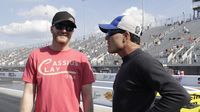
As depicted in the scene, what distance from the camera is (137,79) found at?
3.10 meters

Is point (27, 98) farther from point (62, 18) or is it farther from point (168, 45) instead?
point (168, 45)

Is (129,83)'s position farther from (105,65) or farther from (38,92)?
(105,65)

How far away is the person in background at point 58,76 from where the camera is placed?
363 centimetres

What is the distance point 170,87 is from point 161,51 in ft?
133

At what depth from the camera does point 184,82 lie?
2456cm

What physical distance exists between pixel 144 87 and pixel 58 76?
896mm

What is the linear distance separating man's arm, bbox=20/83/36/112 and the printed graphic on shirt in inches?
7.2

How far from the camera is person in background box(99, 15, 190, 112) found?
9.72 feet

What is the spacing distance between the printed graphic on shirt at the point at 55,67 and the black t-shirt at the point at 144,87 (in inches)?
22.5

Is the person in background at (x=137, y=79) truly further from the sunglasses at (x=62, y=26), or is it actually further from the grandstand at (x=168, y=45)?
the grandstand at (x=168, y=45)

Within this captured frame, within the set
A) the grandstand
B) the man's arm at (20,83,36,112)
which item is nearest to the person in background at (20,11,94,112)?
the man's arm at (20,83,36,112)

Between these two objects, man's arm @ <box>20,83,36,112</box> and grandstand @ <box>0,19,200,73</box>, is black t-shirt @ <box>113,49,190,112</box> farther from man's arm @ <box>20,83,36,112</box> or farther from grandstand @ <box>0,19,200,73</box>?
grandstand @ <box>0,19,200,73</box>

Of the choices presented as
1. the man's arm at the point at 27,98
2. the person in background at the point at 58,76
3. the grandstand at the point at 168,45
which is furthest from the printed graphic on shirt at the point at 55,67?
the grandstand at the point at 168,45

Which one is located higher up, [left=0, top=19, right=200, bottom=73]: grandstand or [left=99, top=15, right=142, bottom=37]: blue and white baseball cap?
[left=0, top=19, right=200, bottom=73]: grandstand
